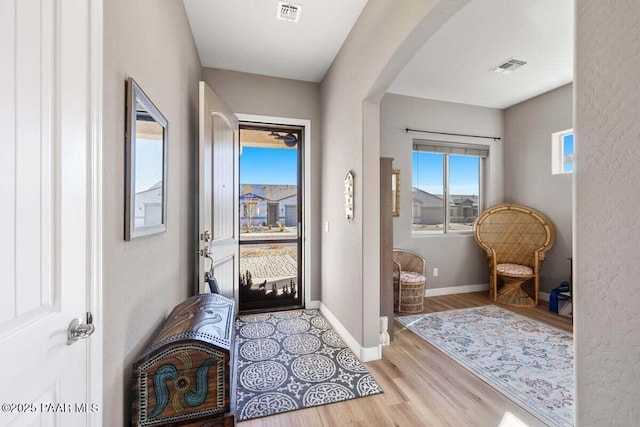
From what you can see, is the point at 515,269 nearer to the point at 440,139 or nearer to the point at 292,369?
the point at 440,139

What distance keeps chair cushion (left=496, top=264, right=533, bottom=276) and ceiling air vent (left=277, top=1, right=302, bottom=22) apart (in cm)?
391

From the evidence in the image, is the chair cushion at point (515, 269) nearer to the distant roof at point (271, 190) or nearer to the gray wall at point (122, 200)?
the distant roof at point (271, 190)

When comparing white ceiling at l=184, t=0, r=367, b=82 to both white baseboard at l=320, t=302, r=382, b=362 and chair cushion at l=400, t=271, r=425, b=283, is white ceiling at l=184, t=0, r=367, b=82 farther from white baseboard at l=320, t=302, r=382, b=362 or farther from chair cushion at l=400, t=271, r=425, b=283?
white baseboard at l=320, t=302, r=382, b=362

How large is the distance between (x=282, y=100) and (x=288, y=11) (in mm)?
1125

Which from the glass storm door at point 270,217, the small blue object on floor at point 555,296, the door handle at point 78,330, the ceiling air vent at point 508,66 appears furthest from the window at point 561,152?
the door handle at point 78,330

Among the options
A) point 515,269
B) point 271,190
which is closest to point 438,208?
point 515,269

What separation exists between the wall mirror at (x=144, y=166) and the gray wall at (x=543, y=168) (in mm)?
4527

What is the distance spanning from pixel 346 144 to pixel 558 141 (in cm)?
319

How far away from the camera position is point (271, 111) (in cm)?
314

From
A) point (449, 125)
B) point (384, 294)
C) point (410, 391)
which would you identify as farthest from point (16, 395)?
point (449, 125)

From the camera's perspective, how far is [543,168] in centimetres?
360

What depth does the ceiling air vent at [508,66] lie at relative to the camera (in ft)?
9.18

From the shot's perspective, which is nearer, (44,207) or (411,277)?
(44,207)

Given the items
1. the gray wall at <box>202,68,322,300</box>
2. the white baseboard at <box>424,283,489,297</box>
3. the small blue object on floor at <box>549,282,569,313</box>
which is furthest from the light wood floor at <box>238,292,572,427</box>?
the small blue object on floor at <box>549,282,569,313</box>
